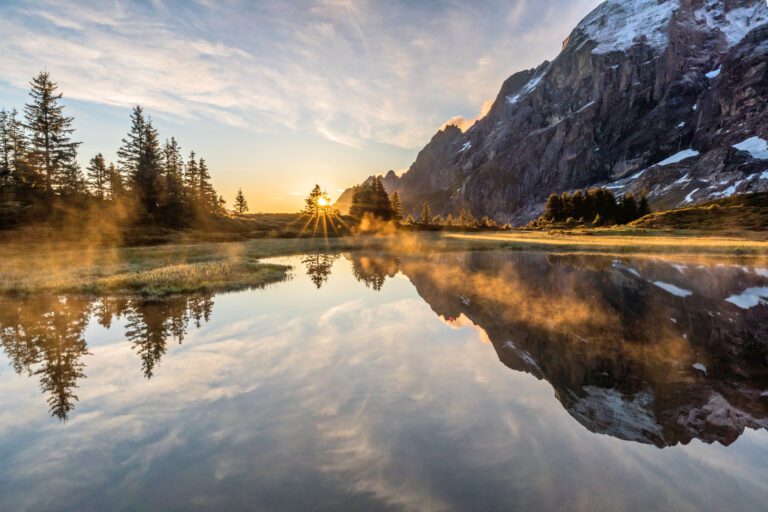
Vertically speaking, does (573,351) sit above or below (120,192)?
below

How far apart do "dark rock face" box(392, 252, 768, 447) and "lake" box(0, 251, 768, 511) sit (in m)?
0.08

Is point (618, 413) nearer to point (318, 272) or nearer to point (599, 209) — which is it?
point (318, 272)

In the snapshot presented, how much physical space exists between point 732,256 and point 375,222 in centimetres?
8116

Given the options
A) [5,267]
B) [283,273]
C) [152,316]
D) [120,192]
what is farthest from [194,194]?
[152,316]

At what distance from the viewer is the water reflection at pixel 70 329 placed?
10.7 m

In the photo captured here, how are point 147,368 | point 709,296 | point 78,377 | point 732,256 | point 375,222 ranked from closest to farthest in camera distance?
point 78,377 < point 147,368 < point 709,296 < point 732,256 < point 375,222

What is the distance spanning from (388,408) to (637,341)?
9656mm

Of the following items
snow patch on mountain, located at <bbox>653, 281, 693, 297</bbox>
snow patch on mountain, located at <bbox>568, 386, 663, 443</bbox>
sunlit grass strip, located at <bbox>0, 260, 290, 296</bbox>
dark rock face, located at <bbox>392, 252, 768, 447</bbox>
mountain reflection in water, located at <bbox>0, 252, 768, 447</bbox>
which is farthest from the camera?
sunlit grass strip, located at <bbox>0, 260, 290, 296</bbox>

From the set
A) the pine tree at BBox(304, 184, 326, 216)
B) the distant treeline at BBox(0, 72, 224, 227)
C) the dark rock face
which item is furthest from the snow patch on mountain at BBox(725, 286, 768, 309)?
the pine tree at BBox(304, 184, 326, 216)

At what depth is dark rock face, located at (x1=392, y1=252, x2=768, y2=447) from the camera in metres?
8.02

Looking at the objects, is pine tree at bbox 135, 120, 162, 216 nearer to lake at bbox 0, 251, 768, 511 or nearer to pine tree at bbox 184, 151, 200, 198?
pine tree at bbox 184, 151, 200, 198

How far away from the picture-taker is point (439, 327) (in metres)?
15.7

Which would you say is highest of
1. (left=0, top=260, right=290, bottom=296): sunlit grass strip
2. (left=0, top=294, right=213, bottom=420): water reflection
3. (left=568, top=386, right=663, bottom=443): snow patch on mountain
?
(left=568, top=386, right=663, bottom=443): snow patch on mountain

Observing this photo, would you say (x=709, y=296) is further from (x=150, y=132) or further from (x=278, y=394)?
(x=150, y=132)
